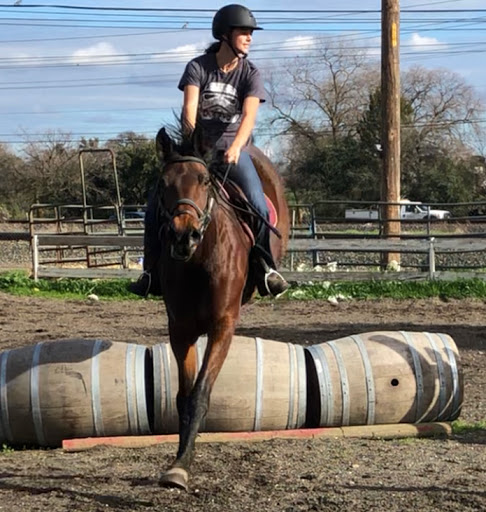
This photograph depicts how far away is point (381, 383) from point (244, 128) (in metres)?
2.41

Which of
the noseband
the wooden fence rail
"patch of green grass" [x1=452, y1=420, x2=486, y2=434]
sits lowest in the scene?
"patch of green grass" [x1=452, y1=420, x2=486, y2=434]

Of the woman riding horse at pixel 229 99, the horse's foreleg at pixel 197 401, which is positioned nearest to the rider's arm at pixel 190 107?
the woman riding horse at pixel 229 99

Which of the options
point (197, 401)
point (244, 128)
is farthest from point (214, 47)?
point (197, 401)

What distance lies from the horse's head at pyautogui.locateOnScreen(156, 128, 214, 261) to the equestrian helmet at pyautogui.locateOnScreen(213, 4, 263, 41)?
104 centimetres

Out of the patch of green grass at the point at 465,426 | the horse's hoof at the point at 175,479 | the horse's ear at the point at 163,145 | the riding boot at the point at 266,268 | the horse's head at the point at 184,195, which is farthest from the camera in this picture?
the patch of green grass at the point at 465,426

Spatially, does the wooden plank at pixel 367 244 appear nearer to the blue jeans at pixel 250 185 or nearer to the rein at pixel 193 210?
the blue jeans at pixel 250 185

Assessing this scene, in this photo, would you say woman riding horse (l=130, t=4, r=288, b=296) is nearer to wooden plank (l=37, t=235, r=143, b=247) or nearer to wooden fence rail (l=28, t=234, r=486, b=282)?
wooden fence rail (l=28, t=234, r=486, b=282)

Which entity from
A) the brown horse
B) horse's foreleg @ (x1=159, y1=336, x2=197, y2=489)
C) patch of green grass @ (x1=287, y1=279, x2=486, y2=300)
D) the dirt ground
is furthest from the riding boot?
patch of green grass @ (x1=287, y1=279, x2=486, y2=300)

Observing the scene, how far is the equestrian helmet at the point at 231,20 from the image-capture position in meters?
5.79

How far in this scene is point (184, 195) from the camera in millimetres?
4809

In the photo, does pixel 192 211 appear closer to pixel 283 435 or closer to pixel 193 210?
pixel 193 210

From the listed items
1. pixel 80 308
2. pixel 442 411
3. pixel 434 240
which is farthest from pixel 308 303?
pixel 442 411

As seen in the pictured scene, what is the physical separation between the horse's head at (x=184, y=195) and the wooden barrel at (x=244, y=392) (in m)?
1.77

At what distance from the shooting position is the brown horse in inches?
192
